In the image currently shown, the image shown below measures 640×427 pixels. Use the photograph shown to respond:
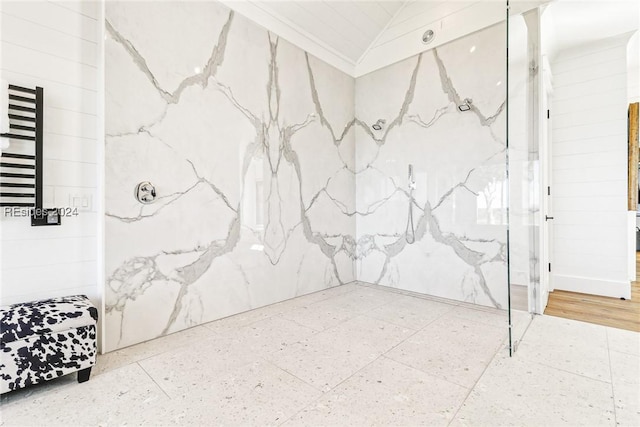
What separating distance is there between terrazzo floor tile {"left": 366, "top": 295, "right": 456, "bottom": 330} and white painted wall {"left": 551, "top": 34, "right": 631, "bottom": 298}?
72.4 inches

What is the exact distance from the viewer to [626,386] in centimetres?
164

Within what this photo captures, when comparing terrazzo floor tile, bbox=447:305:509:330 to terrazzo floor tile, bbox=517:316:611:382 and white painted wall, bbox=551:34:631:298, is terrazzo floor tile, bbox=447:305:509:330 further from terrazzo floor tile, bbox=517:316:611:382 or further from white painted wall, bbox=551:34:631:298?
white painted wall, bbox=551:34:631:298

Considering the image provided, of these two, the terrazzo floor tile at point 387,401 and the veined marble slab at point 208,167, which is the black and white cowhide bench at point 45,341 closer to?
the veined marble slab at point 208,167

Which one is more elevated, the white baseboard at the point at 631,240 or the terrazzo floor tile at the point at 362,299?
the white baseboard at the point at 631,240

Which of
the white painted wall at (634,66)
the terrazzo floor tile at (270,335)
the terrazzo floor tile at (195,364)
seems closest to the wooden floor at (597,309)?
the terrazzo floor tile at (270,335)

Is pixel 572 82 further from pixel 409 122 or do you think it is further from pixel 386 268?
pixel 386 268

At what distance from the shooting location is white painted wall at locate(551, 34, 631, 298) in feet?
Answer: 10.9

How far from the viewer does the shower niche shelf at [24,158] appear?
1.76 meters

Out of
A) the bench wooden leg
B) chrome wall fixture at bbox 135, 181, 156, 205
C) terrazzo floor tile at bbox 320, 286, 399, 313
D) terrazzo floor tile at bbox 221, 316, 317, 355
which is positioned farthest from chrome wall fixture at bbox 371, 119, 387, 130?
the bench wooden leg

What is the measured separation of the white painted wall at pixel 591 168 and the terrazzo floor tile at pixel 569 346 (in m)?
1.34

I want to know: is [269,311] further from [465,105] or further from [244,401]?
[465,105]

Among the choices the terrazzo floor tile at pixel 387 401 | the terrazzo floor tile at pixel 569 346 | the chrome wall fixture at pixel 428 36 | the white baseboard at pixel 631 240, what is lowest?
the terrazzo floor tile at pixel 387 401

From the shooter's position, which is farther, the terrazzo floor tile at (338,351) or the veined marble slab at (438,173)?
the veined marble slab at (438,173)

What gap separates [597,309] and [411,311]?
180cm
